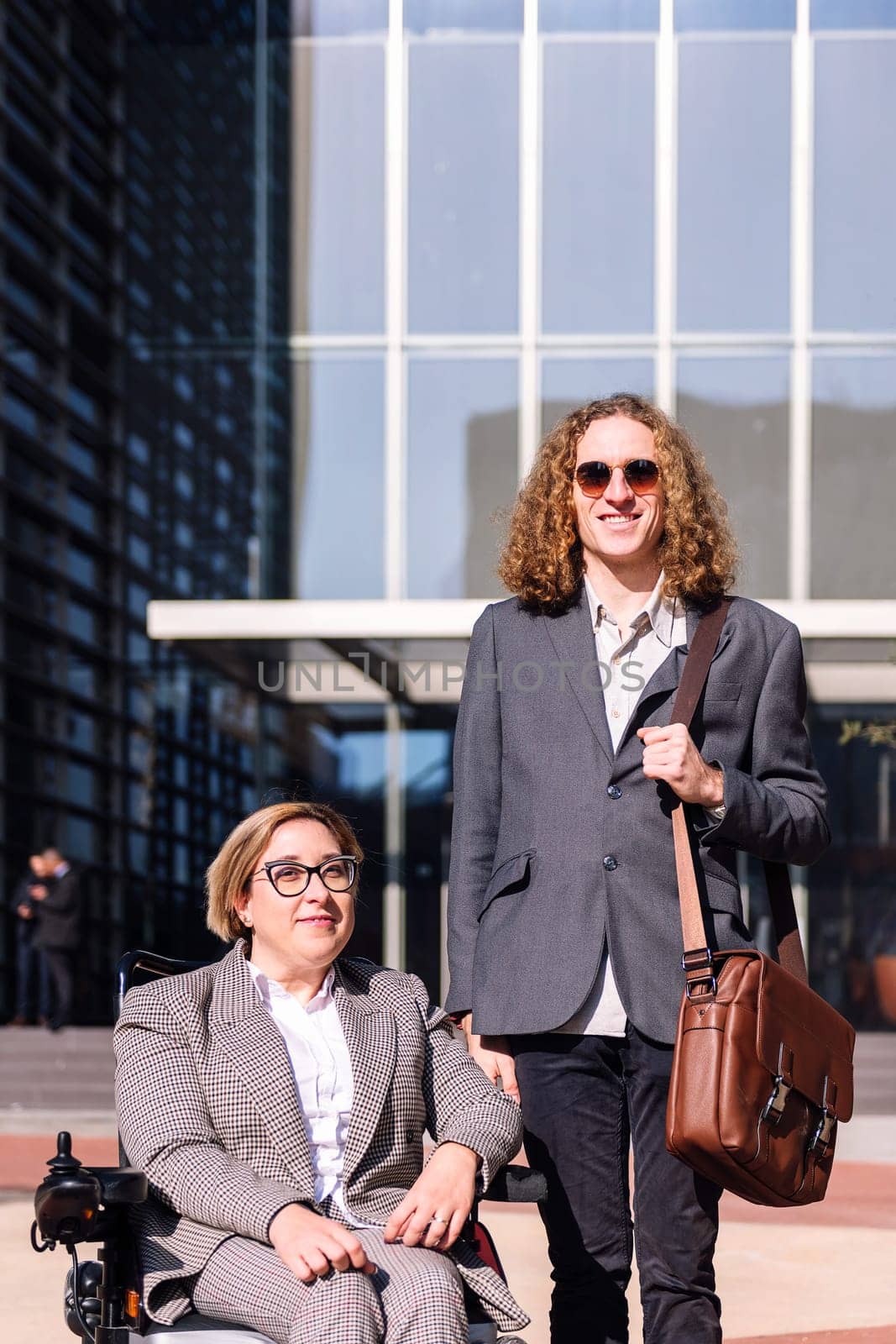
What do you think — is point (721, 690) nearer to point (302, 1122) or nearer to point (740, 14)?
point (302, 1122)

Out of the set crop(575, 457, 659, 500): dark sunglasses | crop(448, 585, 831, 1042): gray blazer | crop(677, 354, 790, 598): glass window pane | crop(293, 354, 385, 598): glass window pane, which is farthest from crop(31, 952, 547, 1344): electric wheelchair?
crop(293, 354, 385, 598): glass window pane

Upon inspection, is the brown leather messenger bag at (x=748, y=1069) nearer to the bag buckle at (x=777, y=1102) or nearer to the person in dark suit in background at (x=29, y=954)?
the bag buckle at (x=777, y=1102)

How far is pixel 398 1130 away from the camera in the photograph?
3084mm

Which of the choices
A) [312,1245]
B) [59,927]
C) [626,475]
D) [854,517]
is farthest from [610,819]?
[59,927]

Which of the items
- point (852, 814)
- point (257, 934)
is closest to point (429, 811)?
point (852, 814)

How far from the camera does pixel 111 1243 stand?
2.77m

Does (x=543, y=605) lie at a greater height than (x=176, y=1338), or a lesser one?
greater

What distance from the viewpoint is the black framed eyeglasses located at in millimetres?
3109

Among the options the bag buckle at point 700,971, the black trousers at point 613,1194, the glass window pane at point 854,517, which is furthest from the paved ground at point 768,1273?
the glass window pane at point 854,517

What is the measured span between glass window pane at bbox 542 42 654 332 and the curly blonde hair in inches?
425

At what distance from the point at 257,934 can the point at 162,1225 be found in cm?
55

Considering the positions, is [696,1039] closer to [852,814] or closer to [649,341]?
[649,341]

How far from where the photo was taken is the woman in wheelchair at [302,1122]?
2725mm

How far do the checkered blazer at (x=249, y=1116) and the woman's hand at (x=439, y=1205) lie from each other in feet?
0.13
